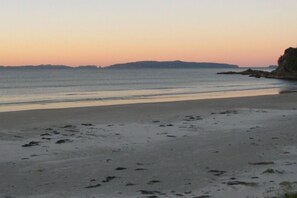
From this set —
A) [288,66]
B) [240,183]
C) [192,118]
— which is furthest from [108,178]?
[288,66]

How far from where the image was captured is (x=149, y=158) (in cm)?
1019

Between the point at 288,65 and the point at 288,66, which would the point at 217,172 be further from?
the point at 288,65

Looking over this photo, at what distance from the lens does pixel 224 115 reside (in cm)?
1920

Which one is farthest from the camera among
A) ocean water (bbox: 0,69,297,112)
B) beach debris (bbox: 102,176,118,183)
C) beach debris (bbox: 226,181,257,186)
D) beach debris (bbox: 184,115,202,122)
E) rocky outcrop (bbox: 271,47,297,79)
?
rocky outcrop (bbox: 271,47,297,79)

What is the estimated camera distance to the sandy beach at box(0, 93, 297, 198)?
761cm

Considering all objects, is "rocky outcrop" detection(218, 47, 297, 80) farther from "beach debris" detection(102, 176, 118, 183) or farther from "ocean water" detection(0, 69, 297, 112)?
"beach debris" detection(102, 176, 118, 183)

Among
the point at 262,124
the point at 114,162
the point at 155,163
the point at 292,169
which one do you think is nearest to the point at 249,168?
the point at 292,169

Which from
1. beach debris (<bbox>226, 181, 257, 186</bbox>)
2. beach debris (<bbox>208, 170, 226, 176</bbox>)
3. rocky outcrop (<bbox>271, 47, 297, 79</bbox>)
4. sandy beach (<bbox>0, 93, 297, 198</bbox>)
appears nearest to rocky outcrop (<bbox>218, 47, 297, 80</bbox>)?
rocky outcrop (<bbox>271, 47, 297, 79</bbox>)

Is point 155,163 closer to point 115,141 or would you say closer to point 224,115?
point 115,141

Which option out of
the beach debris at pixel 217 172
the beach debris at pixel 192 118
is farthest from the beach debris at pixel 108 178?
the beach debris at pixel 192 118

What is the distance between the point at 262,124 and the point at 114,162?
25.8 ft

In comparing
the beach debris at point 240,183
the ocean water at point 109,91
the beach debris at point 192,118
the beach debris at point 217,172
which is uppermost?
the beach debris at point 240,183

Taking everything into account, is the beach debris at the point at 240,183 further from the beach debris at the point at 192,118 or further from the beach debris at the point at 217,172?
the beach debris at the point at 192,118

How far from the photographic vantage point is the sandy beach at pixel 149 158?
7605 millimetres
